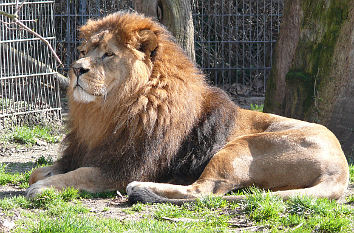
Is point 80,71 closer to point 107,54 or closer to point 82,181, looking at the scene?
point 107,54

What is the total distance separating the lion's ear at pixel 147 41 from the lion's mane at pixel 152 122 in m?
0.05

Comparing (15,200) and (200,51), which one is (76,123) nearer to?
(15,200)

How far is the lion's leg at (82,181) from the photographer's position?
5316 mm

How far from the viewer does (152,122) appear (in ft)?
18.0

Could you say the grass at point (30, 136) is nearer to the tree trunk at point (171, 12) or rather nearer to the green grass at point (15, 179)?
the green grass at point (15, 179)

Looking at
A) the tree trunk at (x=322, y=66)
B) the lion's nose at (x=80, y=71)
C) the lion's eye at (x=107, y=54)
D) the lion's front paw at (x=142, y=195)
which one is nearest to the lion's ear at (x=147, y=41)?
the lion's eye at (x=107, y=54)

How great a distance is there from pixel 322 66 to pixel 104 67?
3.00 meters

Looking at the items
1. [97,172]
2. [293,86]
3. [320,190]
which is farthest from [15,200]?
[293,86]

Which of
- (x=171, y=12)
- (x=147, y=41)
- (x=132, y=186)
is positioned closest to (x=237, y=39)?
(x=171, y=12)

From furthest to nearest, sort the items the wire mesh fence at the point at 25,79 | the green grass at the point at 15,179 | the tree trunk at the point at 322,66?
1. the wire mesh fence at the point at 25,79
2. the tree trunk at the point at 322,66
3. the green grass at the point at 15,179

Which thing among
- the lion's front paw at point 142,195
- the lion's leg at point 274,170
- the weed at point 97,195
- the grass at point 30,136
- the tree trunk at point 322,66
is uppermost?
the tree trunk at point 322,66

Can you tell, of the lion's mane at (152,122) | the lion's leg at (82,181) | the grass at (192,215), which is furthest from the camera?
the lion's mane at (152,122)

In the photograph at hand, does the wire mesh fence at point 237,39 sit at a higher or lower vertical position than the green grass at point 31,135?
higher

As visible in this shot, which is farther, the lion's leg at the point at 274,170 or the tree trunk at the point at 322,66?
the tree trunk at the point at 322,66
